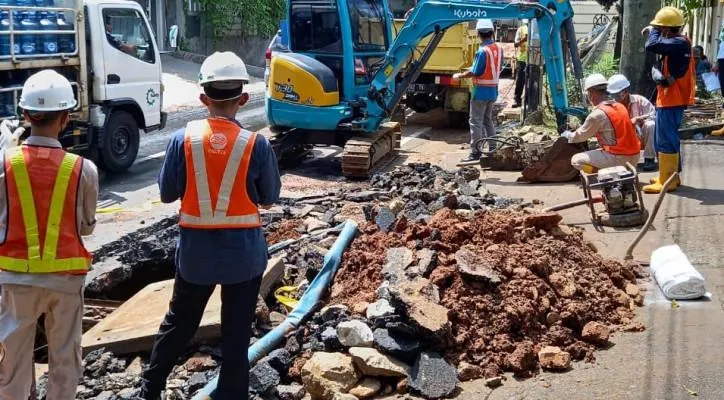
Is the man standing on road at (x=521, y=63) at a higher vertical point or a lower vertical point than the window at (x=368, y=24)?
lower

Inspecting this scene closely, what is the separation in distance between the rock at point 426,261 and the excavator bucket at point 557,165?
4.40m

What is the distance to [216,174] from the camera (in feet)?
13.2

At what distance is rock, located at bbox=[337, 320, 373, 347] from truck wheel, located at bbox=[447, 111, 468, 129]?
450 inches

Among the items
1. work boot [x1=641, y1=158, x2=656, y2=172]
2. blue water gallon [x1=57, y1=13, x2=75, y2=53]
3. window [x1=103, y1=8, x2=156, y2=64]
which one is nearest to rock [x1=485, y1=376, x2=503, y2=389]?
work boot [x1=641, y1=158, x2=656, y2=172]

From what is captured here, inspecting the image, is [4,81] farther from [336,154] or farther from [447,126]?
[447,126]

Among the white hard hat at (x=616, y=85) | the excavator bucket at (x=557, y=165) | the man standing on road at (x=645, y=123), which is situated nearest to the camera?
the white hard hat at (x=616, y=85)

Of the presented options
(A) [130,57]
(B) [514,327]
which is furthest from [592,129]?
(A) [130,57]

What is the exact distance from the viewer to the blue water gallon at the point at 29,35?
33.4 feet

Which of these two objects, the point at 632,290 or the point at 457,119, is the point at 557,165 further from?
the point at 457,119

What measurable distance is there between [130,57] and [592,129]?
22.4 feet

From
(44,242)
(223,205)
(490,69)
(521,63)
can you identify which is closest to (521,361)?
(223,205)

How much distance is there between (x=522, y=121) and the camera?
14406 mm

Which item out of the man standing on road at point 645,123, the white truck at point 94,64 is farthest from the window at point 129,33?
the man standing on road at point 645,123

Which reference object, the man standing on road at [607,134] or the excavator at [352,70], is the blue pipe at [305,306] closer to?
the man standing on road at [607,134]
